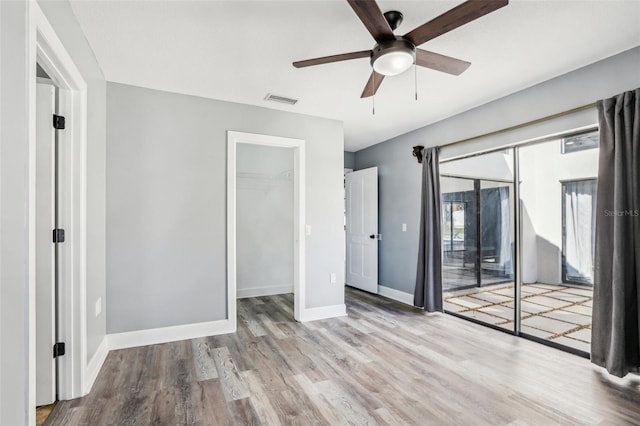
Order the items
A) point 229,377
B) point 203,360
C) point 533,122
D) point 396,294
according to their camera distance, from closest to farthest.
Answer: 1. point 229,377
2. point 203,360
3. point 533,122
4. point 396,294

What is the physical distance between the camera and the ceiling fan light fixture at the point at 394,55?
1875 mm

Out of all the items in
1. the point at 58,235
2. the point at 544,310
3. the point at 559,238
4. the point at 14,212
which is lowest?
the point at 544,310

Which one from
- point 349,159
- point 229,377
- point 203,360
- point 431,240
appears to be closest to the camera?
point 229,377

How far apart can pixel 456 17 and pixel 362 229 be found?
13.6 feet

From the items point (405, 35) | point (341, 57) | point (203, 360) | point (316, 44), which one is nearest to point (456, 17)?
point (405, 35)

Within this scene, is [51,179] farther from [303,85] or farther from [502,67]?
[502,67]

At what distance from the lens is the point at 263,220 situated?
5277 millimetres

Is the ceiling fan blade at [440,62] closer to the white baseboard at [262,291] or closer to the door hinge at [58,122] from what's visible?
the door hinge at [58,122]

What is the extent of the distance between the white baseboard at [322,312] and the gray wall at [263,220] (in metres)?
1.43

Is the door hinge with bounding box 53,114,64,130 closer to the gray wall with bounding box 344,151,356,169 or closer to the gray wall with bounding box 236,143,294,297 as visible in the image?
the gray wall with bounding box 236,143,294,297

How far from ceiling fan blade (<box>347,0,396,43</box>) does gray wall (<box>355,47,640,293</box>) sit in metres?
2.10

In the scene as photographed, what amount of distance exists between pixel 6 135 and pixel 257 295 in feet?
13.9

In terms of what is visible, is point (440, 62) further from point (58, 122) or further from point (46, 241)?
point (46, 241)

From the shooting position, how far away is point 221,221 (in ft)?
11.6
